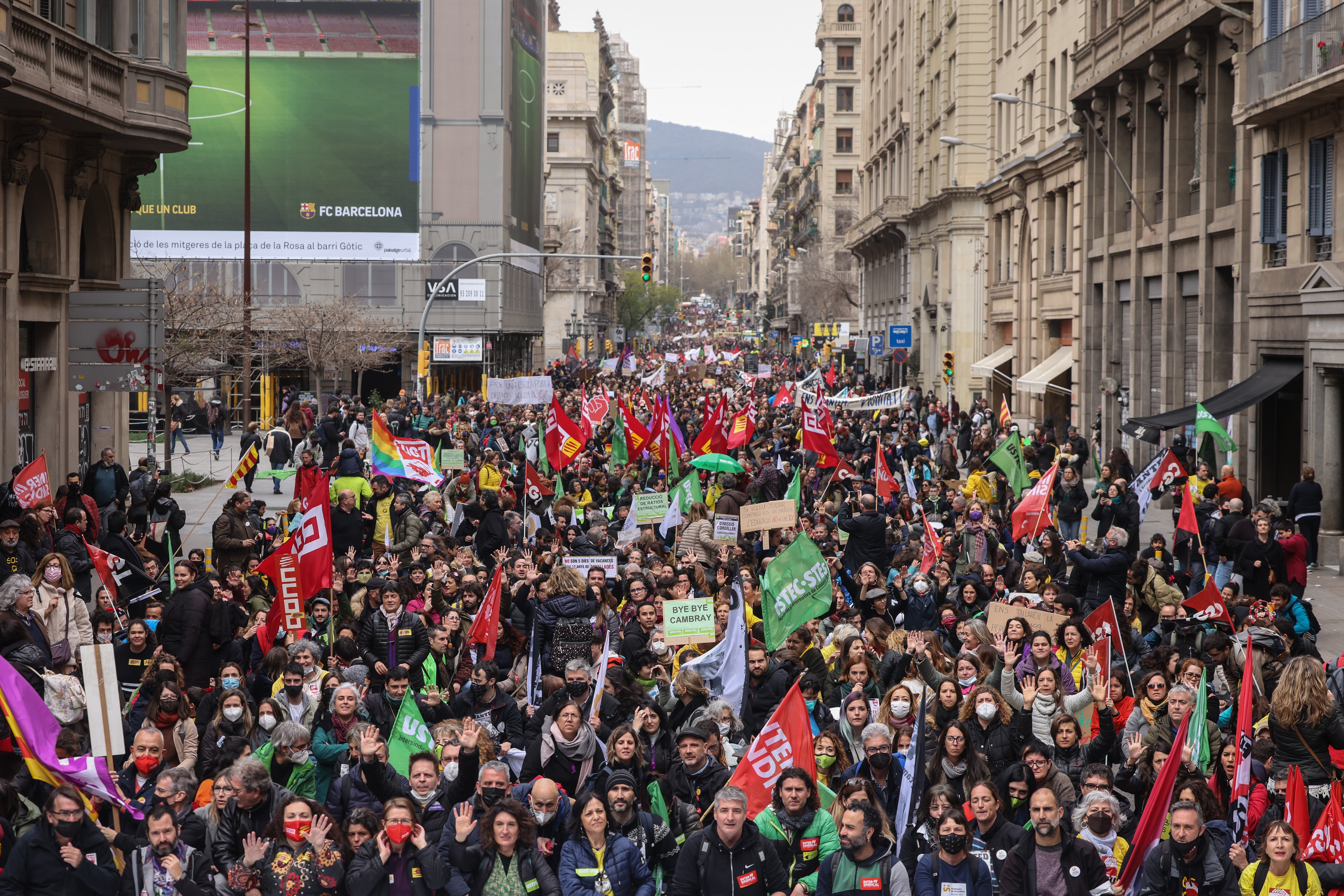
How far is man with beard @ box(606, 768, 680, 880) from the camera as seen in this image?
312 inches

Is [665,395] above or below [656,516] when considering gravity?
above

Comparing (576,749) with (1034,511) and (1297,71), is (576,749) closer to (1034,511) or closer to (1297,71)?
(1034,511)

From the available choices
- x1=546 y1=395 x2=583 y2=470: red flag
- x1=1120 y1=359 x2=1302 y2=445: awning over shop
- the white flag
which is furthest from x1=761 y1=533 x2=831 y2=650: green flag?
x1=1120 y1=359 x2=1302 y2=445: awning over shop

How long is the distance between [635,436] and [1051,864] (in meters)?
17.3

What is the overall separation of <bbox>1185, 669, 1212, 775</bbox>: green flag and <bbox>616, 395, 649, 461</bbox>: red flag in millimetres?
15573

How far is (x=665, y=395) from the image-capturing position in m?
24.8

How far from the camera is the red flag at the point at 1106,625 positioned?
1106 cm

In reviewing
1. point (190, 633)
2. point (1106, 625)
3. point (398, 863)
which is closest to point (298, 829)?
point (398, 863)

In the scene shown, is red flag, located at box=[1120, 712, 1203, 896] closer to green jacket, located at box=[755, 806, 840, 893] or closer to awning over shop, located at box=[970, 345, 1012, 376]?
green jacket, located at box=[755, 806, 840, 893]

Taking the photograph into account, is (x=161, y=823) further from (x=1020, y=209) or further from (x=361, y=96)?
(x=361, y=96)

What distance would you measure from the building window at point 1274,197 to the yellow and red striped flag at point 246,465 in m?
15.4

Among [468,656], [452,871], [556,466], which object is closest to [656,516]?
[556,466]

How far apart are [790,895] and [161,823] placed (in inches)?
130

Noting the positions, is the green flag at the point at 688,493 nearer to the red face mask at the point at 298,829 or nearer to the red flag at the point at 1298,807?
the red flag at the point at 1298,807
